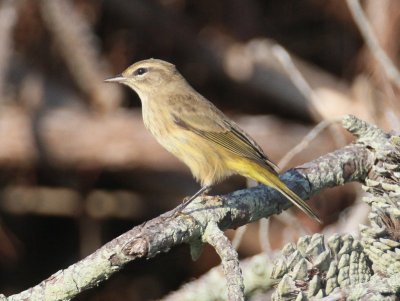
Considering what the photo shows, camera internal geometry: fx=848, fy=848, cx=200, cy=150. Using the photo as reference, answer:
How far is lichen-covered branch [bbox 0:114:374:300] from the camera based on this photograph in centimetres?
283

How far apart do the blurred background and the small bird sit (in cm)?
188

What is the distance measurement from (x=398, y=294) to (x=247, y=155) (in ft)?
5.17

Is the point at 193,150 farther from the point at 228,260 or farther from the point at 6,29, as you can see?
the point at 6,29

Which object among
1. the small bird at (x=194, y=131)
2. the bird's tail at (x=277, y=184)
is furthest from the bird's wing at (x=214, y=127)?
the bird's tail at (x=277, y=184)

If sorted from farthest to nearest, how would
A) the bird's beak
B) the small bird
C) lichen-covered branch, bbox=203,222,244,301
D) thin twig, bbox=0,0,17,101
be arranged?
thin twig, bbox=0,0,17,101 → the bird's beak → the small bird → lichen-covered branch, bbox=203,222,244,301

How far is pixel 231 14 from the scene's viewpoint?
26.2 ft

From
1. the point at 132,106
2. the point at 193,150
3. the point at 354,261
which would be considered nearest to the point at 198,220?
the point at 354,261

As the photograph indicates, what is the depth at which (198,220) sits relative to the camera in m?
3.13

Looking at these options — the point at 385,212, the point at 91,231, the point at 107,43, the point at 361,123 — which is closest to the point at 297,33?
the point at 107,43

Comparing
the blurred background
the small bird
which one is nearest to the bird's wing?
the small bird

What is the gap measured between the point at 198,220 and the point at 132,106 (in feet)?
16.0

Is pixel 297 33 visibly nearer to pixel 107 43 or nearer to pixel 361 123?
pixel 107 43

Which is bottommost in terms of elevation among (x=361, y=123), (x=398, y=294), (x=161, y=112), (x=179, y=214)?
(x=398, y=294)

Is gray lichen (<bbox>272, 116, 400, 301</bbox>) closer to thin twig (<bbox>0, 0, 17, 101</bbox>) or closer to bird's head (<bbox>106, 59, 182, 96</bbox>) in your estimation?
bird's head (<bbox>106, 59, 182, 96</bbox>)
